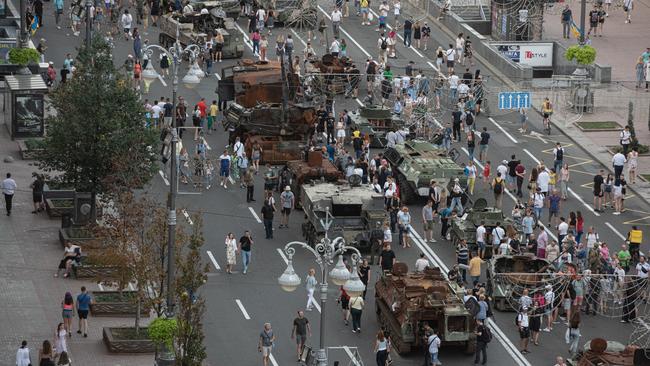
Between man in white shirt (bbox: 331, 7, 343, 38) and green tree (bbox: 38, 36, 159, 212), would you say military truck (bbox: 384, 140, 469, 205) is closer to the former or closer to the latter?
green tree (bbox: 38, 36, 159, 212)

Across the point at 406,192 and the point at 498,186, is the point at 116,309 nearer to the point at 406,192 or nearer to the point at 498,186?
the point at 406,192

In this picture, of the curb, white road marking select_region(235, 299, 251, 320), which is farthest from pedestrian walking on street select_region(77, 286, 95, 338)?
the curb

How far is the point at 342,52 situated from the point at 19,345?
111ft

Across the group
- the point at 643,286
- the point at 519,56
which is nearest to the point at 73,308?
the point at 643,286

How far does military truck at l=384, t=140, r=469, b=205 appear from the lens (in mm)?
66438

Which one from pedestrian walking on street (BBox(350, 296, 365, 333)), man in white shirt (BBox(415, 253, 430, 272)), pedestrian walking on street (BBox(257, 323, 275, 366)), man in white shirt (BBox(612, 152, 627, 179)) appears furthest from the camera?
man in white shirt (BBox(612, 152, 627, 179))

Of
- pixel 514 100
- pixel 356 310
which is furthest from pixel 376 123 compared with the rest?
pixel 356 310

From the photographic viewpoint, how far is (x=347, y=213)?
62250mm

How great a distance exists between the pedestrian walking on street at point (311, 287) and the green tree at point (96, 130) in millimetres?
7408

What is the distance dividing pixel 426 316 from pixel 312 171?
13.1 metres

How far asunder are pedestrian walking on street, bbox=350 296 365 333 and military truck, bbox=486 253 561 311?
447 cm

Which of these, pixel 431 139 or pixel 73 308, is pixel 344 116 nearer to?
pixel 431 139

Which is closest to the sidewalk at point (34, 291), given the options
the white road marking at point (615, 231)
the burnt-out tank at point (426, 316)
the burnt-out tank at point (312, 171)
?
the burnt-out tank at point (426, 316)

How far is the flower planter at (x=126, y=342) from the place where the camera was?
53.5m
